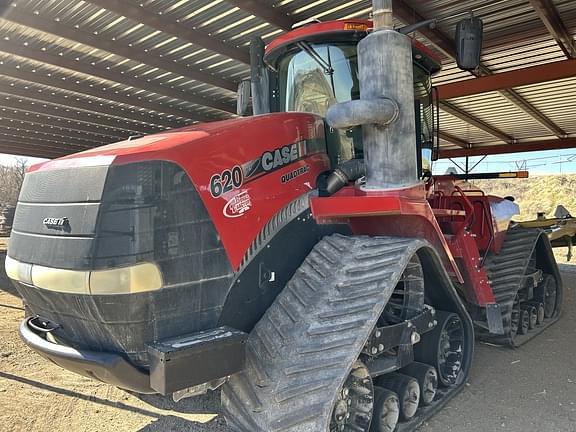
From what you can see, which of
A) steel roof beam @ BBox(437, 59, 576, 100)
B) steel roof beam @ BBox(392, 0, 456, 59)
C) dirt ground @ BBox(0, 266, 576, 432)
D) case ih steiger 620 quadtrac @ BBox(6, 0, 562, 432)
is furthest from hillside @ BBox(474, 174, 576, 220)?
case ih steiger 620 quadtrac @ BBox(6, 0, 562, 432)

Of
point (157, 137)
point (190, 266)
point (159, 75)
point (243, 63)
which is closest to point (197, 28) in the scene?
point (243, 63)

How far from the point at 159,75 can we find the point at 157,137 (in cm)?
738

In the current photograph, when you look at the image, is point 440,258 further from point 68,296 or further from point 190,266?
point 68,296

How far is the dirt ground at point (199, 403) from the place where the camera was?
372 centimetres

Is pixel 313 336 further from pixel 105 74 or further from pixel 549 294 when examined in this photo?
A: pixel 105 74

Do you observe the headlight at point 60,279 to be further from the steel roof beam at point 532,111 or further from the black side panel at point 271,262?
the steel roof beam at point 532,111

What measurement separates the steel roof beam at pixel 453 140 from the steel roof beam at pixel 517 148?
1.15 feet

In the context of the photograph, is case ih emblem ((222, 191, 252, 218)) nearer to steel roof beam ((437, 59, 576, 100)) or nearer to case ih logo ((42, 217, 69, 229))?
case ih logo ((42, 217, 69, 229))

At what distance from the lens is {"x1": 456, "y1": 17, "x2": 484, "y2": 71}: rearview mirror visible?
3510 mm

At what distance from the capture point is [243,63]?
8430 millimetres

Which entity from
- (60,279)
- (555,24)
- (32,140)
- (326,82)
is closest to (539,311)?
(555,24)

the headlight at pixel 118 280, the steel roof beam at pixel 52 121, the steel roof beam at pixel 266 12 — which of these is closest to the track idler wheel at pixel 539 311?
the steel roof beam at pixel 266 12

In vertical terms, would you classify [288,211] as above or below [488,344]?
above

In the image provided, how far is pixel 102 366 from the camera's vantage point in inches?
97.8
